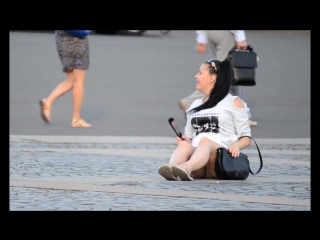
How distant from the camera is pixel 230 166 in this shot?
24.3 ft

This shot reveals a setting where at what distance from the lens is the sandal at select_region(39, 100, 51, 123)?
1117cm

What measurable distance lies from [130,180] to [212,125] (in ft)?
2.82

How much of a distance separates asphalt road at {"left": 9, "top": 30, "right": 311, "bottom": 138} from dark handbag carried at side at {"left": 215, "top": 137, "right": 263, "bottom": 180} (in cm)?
340

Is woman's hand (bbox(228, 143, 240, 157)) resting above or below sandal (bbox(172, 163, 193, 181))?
above

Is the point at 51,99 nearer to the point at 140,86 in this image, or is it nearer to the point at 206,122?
the point at 206,122

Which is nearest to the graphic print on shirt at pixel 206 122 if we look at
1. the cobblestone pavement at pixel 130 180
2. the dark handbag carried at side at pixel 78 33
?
the cobblestone pavement at pixel 130 180

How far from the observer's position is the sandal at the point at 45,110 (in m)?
11.2

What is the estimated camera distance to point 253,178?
25.7 ft

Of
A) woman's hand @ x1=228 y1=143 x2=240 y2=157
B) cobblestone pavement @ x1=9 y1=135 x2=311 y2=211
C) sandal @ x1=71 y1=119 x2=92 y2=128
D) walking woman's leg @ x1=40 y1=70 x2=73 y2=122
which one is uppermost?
walking woman's leg @ x1=40 y1=70 x2=73 y2=122

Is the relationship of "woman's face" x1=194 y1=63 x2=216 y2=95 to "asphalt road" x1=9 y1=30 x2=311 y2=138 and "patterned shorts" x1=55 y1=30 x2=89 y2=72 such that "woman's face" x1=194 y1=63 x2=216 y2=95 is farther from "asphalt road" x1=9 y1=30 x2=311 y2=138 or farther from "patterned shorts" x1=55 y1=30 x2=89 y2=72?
"patterned shorts" x1=55 y1=30 x2=89 y2=72

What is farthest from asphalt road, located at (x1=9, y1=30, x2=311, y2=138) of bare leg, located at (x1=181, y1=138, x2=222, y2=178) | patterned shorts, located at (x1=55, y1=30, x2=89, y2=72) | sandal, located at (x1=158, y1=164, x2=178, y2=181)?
sandal, located at (x1=158, y1=164, x2=178, y2=181)
